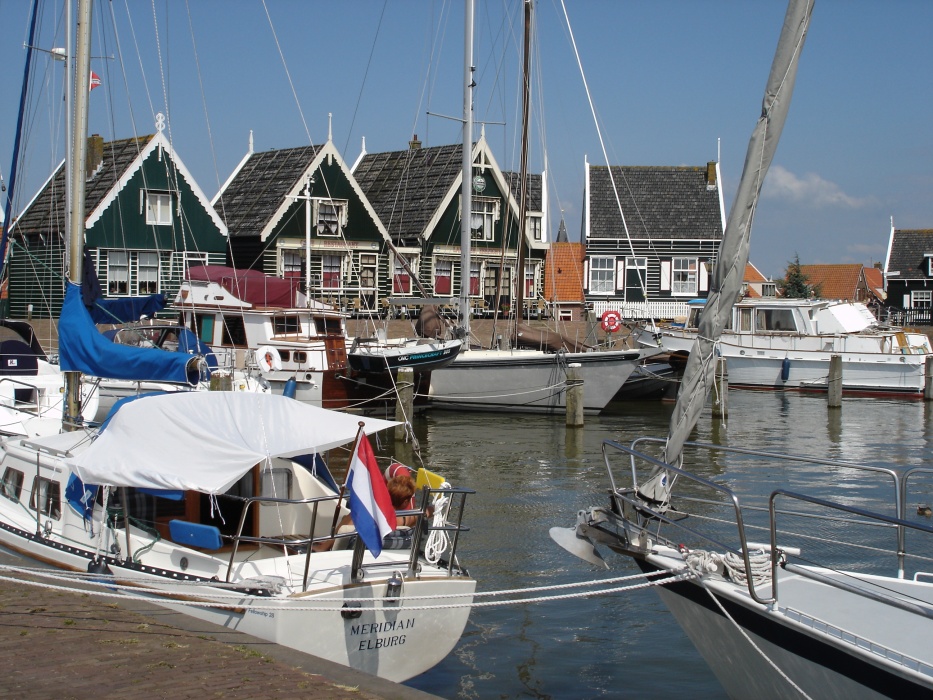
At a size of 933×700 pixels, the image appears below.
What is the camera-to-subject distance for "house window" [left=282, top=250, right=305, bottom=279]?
42.3 meters

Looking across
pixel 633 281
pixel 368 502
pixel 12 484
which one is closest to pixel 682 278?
pixel 633 281

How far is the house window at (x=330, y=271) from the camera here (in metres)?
42.4

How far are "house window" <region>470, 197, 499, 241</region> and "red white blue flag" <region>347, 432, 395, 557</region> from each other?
130 feet

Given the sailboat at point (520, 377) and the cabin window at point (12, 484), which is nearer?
the cabin window at point (12, 484)

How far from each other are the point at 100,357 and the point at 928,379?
99.3ft

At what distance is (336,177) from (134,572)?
116 feet

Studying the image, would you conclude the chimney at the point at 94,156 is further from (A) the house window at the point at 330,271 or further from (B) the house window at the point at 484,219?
(B) the house window at the point at 484,219

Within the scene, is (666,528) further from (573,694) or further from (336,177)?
(336,177)

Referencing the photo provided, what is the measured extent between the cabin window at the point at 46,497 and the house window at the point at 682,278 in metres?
43.8

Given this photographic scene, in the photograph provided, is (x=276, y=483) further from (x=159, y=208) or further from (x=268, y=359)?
(x=159, y=208)

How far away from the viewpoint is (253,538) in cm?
841

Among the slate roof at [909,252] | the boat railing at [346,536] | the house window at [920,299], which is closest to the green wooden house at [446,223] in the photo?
the slate roof at [909,252]

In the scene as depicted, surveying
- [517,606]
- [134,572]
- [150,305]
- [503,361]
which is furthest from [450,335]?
[134,572]

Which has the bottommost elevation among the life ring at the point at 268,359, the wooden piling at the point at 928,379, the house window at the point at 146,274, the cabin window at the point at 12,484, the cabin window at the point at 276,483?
the wooden piling at the point at 928,379
